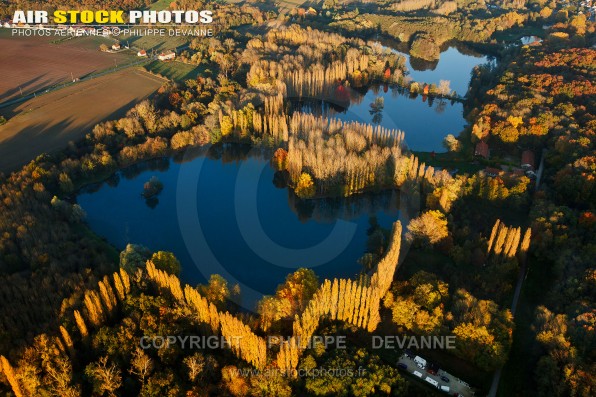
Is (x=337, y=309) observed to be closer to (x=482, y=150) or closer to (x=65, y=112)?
(x=482, y=150)

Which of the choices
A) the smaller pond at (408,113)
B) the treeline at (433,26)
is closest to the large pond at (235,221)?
the smaller pond at (408,113)

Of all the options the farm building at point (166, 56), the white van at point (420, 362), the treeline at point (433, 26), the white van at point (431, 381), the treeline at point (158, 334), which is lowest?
the white van at point (431, 381)

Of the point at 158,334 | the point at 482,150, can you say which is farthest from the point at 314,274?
the point at 482,150

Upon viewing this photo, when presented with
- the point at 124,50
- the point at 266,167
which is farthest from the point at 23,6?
the point at 266,167

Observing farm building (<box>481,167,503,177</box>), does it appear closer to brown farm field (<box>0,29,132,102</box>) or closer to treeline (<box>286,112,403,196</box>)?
treeline (<box>286,112,403,196</box>)

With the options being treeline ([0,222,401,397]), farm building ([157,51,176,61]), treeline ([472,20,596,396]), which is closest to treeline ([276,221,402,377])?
treeline ([0,222,401,397])

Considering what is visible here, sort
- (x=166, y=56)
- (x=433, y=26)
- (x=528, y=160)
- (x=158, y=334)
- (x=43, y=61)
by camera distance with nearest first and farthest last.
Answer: (x=158, y=334), (x=528, y=160), (x=43, y=61), (x=166, y=56), (x=433, y=26)

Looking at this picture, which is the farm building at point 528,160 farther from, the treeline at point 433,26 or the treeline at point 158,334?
the treeline at point 433,26

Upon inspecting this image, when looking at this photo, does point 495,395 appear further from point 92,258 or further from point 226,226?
point 92,258
